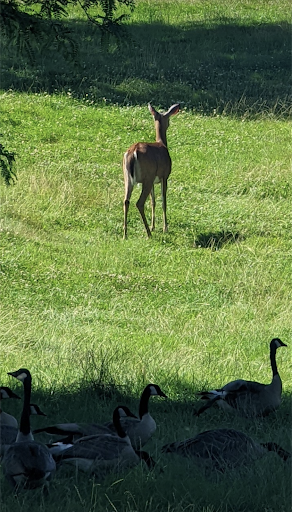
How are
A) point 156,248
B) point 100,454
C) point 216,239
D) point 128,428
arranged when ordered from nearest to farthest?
point 100,454 < point 128,428 < point 156,248 < point 216,239

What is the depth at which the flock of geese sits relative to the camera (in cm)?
523

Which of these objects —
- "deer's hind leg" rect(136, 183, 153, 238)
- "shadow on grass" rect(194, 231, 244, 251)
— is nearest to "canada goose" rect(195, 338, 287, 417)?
"shadow on grass" rect(194, 231, 244, 251)

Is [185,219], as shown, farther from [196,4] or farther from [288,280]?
[196,4]

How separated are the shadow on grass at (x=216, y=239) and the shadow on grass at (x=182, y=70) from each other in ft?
27.2

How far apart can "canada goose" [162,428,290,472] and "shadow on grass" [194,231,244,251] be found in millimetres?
9078

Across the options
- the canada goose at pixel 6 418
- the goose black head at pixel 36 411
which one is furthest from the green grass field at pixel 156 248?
the canada goose at pixel 6 418

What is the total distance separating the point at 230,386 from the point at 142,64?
21.2 m

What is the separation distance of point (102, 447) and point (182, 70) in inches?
895

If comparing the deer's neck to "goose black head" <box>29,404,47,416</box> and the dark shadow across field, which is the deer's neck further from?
"goose black head" <box>29,404,47,416</box>

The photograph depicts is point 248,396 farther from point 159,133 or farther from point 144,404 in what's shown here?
point 159,133

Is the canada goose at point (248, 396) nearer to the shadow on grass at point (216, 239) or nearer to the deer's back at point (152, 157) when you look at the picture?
the shadow on grass at point (216, 239)

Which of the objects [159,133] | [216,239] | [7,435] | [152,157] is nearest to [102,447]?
[7,435]

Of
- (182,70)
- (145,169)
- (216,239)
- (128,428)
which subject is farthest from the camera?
(182,70)

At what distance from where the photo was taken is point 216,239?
605 inches
